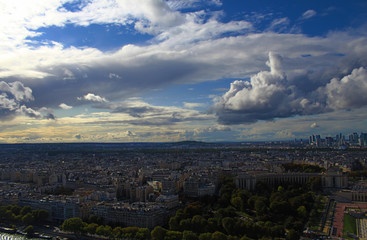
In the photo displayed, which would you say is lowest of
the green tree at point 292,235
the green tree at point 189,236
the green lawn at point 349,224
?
the green lawn at point 349,224

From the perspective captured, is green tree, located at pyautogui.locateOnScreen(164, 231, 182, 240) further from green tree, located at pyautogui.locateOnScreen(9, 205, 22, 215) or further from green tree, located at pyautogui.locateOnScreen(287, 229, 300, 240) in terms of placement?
green tree, located at pyautogui.locateOnScreen(9, 205, 22, 215)

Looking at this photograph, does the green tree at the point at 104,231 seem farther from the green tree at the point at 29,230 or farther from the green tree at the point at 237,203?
the green tree at the point at 237,203

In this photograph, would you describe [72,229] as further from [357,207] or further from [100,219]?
[357,207]

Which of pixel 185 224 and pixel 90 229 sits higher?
pixel 185 224

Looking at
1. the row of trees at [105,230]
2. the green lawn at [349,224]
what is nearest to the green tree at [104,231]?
the row of trees at [105,230]

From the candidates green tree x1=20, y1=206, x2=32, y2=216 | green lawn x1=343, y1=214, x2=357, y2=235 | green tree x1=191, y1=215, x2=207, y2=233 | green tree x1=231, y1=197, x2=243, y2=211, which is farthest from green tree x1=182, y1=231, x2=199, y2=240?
green tree x1=20, y1=206, x2=32, y2=216

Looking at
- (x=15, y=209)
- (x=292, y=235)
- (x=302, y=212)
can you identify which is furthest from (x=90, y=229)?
(x=302, y=212)

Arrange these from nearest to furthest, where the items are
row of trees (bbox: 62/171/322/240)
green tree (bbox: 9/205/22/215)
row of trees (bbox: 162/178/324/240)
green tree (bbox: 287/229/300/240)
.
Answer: green tree (bbox: 287/229/300/240)
row of trees (bbox: 62/171/322/240)
row of trees (bbox: 162/178/324/240)
green tree (bbox: 9/205/22/215)

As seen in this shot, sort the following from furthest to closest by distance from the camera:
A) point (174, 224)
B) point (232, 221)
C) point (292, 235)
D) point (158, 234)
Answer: point (174, 224) < point (232, 221) < point (158, 234) < point (292, 235)

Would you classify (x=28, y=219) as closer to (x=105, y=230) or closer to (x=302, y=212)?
(x=105, y=230)

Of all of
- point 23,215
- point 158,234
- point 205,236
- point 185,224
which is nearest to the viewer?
point 205,236
